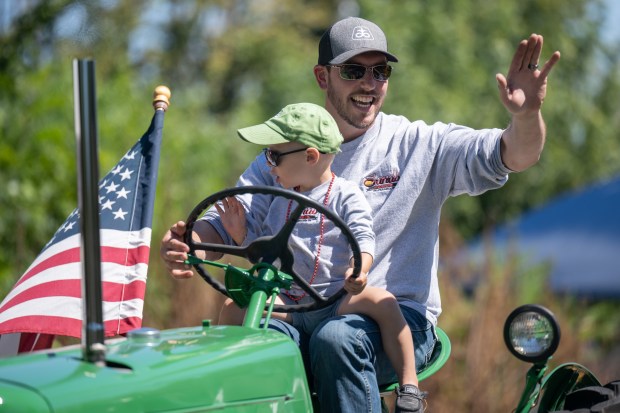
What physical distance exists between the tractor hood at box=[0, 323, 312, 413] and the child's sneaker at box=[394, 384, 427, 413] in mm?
452

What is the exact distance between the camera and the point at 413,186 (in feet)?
12.3

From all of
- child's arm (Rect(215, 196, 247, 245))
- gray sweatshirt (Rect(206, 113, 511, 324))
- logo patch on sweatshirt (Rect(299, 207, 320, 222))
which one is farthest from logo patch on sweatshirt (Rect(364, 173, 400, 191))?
child's arm (Rect(215, 196, 247, 245))

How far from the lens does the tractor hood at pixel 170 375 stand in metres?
2.34

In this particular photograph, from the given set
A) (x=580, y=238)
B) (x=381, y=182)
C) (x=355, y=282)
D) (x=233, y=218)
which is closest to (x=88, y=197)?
(x=355, y=282)

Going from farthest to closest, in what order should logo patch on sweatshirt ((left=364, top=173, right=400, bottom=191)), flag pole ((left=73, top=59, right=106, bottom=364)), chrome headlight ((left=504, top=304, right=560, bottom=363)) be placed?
logo patch on sweatshirt ((left=364, top=173, right=400, bottom=191))
chrome headlight ((left=504, top=304, right=560, bottom=363))
flag pole ((left=73, top=59, right=106, bottom=364))

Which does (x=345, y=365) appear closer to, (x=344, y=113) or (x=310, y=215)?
(x=310, y=215)

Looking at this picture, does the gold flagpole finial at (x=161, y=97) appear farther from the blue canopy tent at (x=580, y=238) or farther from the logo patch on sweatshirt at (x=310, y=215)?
the blue canopy tent at (x=580, y=238)

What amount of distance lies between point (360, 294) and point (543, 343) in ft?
2.56

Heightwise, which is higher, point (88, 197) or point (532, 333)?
point (88, 197)

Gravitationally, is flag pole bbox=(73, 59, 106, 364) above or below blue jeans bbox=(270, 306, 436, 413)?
above

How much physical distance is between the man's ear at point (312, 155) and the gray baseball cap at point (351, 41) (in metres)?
0.61

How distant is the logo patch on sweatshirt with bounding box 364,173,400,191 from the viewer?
12.3ft

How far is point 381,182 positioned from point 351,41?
583mm

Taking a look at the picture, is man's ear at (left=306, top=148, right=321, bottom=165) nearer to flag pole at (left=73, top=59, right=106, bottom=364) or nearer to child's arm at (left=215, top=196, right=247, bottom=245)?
child's arm at (left=215, top=196, right=247, bottom=245)
